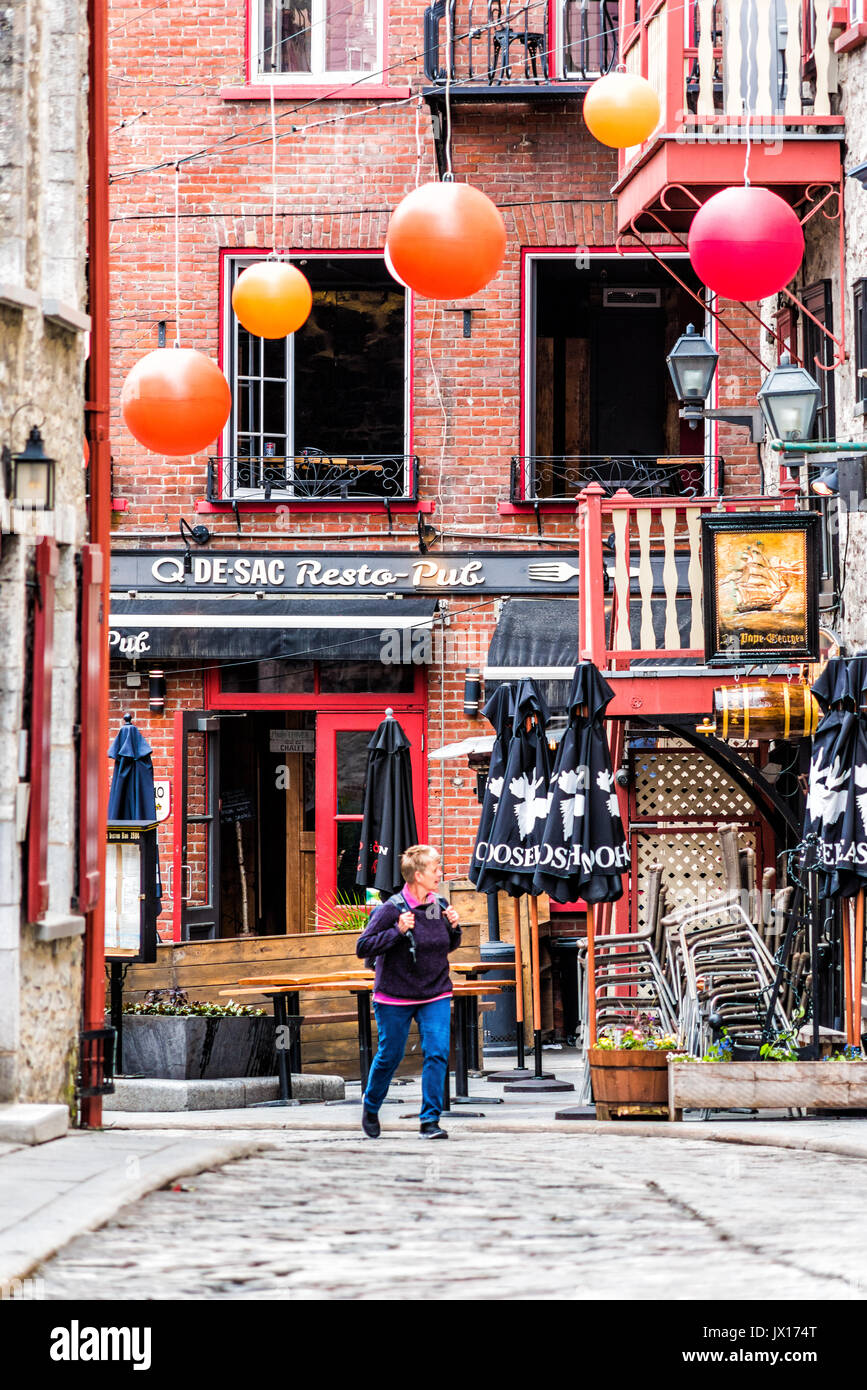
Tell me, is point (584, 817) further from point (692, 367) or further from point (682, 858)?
point (692, 367)

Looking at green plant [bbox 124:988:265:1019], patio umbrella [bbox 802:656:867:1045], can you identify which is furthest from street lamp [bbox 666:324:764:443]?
green plant [bbox 124:988:265:1019]

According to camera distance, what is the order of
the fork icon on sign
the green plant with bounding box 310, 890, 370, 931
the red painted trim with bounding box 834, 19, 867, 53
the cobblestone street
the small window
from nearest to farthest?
the cobblestone street → the small window → the red painted trim with bounding box 834, 19, 867, 53 → the green plant with bounding box 310, 890, 370, 931 → the fork icon on sign

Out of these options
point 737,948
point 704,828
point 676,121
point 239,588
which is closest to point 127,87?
point 239,588

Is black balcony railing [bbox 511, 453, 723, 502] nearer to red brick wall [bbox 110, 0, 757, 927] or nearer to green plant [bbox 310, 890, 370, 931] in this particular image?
red brick wall [bbox 110, 0, 757, 927]

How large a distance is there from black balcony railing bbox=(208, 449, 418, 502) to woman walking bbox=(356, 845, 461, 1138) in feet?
25.3

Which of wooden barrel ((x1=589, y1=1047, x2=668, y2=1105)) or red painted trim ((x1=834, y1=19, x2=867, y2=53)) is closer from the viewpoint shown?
wooden barrel ((x1=589, y1=1047, x2=668, y2=1105))

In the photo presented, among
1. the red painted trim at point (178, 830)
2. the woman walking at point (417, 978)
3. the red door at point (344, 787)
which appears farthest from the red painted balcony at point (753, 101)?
the red painted trim at point (178, 830)

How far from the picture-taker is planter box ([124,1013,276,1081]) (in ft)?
39.0

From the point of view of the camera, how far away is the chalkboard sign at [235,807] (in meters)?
17.5

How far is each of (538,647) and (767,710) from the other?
3907mm

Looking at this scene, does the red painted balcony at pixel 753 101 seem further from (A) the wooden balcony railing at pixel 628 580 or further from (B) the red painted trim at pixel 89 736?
(B) the red painted trim at pixel 89 736

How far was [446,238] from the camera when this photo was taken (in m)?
10.1

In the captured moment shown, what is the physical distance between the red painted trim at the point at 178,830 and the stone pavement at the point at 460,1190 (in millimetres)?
6166

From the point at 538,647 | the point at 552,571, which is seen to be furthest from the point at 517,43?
the point at 538,647
